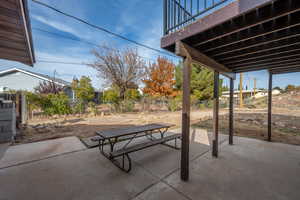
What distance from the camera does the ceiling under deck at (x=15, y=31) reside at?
1.46 m

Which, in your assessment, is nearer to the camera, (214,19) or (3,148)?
(214,19)

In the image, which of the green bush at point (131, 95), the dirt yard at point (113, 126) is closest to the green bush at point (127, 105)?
the green bush at point (131, 95)

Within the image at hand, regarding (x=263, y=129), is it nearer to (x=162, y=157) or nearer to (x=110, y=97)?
(x=162, y=157)

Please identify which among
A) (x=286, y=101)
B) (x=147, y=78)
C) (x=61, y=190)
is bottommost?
(x=61, y=190)

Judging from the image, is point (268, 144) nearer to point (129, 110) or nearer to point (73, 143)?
point (73, 143)

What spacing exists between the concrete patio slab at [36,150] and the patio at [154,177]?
53mm

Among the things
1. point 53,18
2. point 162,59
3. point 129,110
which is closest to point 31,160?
point 53,18

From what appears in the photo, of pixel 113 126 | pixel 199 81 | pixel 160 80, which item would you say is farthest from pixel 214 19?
pixel 199 81

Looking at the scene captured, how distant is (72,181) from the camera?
1892mm

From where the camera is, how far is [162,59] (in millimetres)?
13633

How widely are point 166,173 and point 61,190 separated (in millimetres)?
1589

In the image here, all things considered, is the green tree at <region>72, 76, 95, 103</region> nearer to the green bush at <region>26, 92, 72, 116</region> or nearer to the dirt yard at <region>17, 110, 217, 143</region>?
the green bush at <region>26, 92, 72, 116</region>

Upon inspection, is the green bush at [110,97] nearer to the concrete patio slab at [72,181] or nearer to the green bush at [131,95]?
the green bush at [131,95]

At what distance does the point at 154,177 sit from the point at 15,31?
325cm
